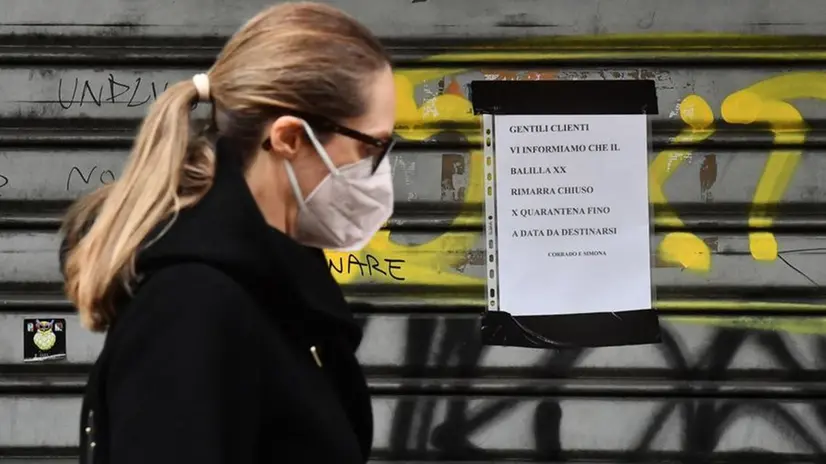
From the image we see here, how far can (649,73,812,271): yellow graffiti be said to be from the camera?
9.86ft

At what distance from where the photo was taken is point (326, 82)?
139 centimetres

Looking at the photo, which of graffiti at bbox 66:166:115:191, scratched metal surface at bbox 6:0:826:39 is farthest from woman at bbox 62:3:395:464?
graffiti at bbox 66:166:115:191

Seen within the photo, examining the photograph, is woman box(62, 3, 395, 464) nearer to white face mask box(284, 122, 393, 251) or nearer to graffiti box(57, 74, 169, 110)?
white face mask box(284, 122, 393, 251)

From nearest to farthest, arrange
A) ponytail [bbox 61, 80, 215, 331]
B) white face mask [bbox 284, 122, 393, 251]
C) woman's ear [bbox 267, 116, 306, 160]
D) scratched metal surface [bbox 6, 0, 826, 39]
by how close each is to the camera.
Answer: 1. ponytail [bbox 61, 80, 215, 331]
2. woman's ear [bbox 267, 116, 306, 160]
3. white face mask [bbox 284, 122, 393, 251]
4. scratched metal surface [bbox 6, 0, 826, 39]

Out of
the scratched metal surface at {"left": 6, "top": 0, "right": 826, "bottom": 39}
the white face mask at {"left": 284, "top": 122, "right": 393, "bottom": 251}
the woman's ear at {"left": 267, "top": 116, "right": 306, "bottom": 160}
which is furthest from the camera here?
the scratched metal surface at {"left": 6, "top": 0, "right": 826, "bottom": 39}

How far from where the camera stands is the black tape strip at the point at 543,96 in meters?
3.01

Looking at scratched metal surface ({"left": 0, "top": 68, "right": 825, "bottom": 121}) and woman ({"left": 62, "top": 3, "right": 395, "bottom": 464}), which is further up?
scratched metal surface ({"left": 0, "top": 68, "right": 825, "bottom": 121})

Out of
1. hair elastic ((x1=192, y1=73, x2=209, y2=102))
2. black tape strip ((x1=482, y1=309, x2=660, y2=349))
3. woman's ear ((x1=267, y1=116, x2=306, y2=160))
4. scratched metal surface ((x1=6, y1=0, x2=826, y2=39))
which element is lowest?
black tape strip ((x1=482, y1=309, x2=660, y2=349))

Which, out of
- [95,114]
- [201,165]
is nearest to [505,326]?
[95,114]

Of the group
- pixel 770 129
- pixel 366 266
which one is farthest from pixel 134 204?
pixel 770 129

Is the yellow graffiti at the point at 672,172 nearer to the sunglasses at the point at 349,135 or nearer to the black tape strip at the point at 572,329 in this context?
the black tape strip at the point at 572,329

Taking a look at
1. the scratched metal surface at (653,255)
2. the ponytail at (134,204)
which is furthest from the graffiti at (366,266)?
the ponytail at (134,204)

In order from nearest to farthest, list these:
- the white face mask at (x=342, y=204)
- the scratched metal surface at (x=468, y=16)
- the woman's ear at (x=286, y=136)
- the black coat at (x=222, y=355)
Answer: the black coat at (x=222, y=355), the woman's ear at (x=286, y=136), the white face mask at (x=342, y=204), the scratched metal surface at (x=468, y=16)

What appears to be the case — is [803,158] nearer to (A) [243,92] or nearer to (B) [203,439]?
(A) [243,92]
